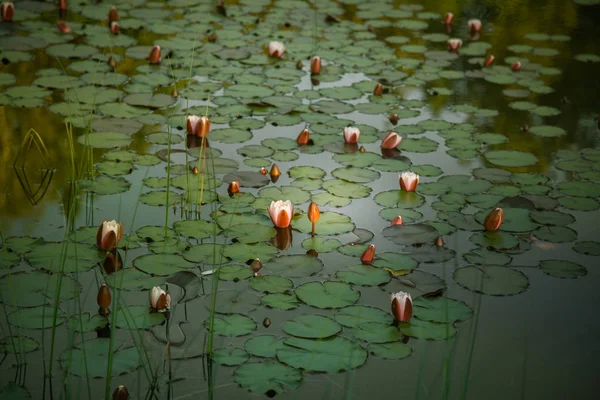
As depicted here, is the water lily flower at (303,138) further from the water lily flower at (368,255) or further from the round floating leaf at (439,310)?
the round floating leaf at (439,310)

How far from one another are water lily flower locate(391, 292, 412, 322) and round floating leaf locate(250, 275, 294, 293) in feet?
1.27


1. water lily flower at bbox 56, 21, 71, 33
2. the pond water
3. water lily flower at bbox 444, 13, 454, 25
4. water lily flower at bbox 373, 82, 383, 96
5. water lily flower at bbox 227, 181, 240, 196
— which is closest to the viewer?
the pond water

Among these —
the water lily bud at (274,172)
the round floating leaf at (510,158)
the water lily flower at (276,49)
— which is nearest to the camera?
the water lily bud at (274,172)

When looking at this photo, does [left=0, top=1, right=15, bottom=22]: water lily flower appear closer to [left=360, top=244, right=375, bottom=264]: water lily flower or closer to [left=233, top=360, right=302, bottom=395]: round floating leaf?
[left=360, top=244, right=375, bottom=264]: water lily flower

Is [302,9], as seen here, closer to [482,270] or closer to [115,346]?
[482,270]

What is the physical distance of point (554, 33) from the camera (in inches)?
225

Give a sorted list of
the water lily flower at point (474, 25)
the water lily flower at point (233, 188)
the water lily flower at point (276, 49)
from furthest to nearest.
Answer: the water lily flower at point (474, 25)
the water lily flower at point (276, 49)
the water lily flower at point (233, 188)

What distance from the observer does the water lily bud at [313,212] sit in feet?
9.64

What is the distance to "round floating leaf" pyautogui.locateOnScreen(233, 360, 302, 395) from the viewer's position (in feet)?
6.88

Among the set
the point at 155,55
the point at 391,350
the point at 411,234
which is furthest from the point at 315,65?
the point at 391,350

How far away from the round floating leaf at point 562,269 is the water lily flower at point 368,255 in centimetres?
64

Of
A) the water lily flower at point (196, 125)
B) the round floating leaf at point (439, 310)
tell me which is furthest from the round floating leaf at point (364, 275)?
the water lily flower at point (196, 125)

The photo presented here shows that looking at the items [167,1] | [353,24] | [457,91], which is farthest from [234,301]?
[167,1]

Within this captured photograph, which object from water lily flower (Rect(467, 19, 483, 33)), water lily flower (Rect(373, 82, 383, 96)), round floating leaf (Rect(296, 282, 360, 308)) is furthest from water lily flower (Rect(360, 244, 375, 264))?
water lily flower (Rect(467, 19, 483, 33))
